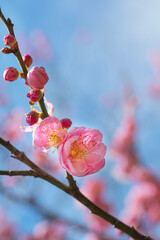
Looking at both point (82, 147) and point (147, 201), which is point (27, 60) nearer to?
point (82, 147)

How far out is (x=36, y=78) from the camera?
0.94 meters

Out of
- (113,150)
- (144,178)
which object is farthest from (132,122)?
(144,178)

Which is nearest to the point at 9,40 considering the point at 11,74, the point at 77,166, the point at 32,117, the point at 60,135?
the point at 11,74

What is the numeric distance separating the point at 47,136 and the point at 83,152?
0.65ft

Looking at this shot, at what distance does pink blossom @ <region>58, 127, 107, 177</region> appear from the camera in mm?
987

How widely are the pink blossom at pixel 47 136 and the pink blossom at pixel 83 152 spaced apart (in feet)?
0.16

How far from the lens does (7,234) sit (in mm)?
4996

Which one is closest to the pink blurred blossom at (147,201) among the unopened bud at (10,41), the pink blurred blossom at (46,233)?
the pink blurred blossom at (46,233)

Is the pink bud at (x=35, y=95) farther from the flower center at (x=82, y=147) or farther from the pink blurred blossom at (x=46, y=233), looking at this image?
the pink blurred blossom at (x=46, y=233)

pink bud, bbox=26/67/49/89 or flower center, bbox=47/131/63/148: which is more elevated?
pink bud, bbox=26/67/49/89

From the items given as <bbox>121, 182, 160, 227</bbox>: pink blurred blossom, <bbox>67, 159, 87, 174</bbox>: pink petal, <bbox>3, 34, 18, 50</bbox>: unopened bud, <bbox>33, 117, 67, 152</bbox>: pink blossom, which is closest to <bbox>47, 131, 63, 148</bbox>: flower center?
<bbox>33, 117, 67, 152</bbox>: pink blossom

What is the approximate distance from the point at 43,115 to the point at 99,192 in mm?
3831

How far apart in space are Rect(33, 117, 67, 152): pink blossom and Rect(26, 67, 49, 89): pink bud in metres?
0.17

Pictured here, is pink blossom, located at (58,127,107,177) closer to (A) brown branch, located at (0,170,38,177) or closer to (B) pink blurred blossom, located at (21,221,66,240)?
(A) brown branch, located at (0,170,38,177)
